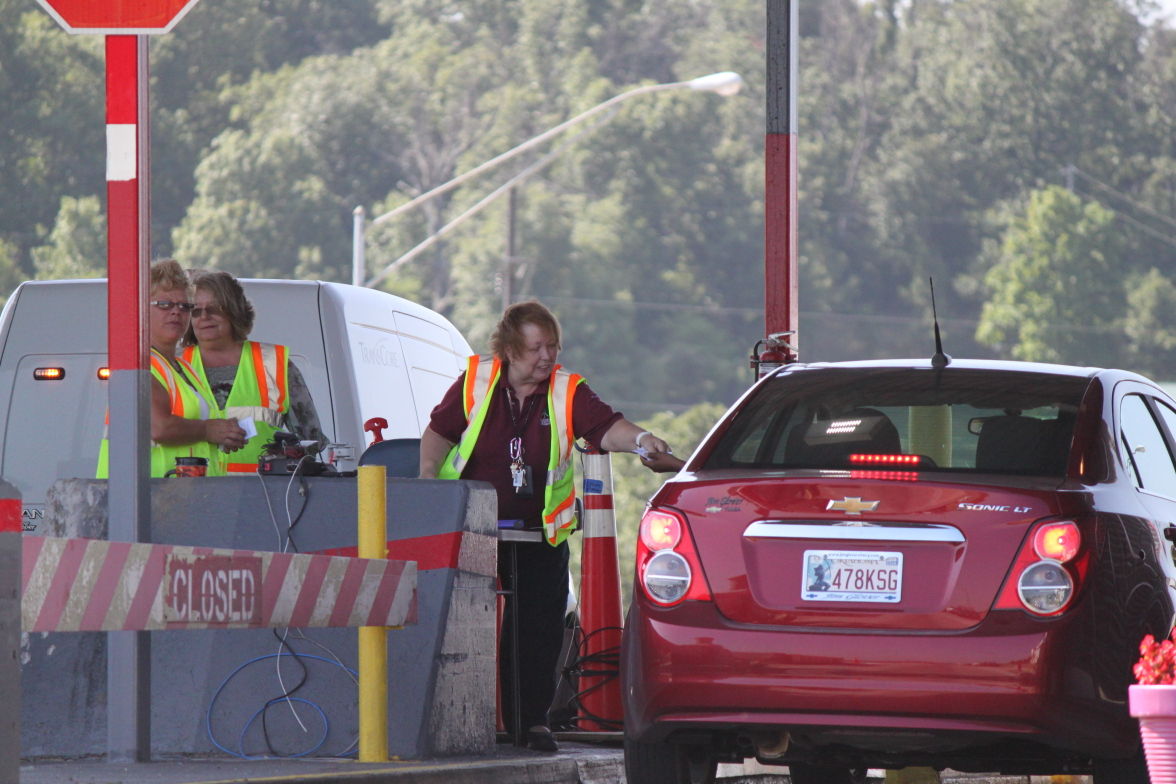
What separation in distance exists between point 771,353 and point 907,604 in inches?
191

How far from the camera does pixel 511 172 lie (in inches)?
3543

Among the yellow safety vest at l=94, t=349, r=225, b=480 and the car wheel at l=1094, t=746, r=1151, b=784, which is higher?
the yellow safety vest at l=94, t=349, r=225, b=480

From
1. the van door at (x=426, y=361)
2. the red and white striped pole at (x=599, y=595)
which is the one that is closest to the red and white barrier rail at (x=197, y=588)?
the red and white striped pole at (x=599, y=595)

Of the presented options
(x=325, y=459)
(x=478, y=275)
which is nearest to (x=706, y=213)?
(x=478, y=275)

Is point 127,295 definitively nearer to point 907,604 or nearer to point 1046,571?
point 907,604

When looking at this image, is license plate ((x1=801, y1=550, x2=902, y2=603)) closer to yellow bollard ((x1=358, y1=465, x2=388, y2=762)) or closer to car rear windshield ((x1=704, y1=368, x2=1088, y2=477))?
car rear windshield ((x1=704, y1=368, x2=1088, y2=477))

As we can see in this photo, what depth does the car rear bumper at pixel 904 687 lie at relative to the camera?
22.6 feet

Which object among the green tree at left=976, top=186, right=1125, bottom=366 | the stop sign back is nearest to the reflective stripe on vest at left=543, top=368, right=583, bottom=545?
the stop sign back

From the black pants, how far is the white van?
3.70 feet

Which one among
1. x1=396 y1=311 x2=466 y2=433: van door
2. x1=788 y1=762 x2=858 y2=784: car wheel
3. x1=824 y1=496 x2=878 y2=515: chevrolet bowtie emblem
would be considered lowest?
x1=788 y1=762 x2=858 y2=784: car wheel

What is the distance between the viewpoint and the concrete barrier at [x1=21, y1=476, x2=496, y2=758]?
8.54 meters

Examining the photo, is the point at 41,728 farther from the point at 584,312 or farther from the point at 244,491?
the point at 584,312

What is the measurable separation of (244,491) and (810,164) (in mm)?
83585

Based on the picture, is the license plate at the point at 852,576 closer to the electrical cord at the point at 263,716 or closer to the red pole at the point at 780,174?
the electrical cord at the point at 263,716
